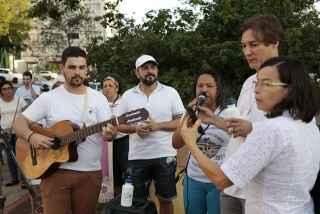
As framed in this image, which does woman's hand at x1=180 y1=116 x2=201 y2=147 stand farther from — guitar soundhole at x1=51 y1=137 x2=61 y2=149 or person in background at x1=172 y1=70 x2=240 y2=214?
guitar soundhole at x1=51 y1=137 x2=61 y2=149

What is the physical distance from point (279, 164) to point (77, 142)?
6.83ft

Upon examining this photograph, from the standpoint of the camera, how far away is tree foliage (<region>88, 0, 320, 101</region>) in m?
10.1

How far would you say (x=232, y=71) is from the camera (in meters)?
10.5

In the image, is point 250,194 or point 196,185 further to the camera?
point 196,185

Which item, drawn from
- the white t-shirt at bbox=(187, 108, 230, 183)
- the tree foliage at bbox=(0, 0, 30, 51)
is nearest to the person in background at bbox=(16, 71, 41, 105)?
the white t-shirt at bbox=(187, 108, 230, 183)

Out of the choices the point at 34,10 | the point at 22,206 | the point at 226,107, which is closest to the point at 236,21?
the point at 34,10

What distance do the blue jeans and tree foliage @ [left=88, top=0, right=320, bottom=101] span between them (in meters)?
5.93

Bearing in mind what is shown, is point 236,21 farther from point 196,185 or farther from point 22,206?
point 196,185

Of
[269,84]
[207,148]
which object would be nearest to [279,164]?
[269,84]

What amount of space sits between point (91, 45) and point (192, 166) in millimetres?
7947

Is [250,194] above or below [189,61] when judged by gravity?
below

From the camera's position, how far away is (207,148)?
375cm

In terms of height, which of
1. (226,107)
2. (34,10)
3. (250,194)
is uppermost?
(34,10)

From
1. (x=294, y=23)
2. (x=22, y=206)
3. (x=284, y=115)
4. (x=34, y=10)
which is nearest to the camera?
(x=284, y=115)
